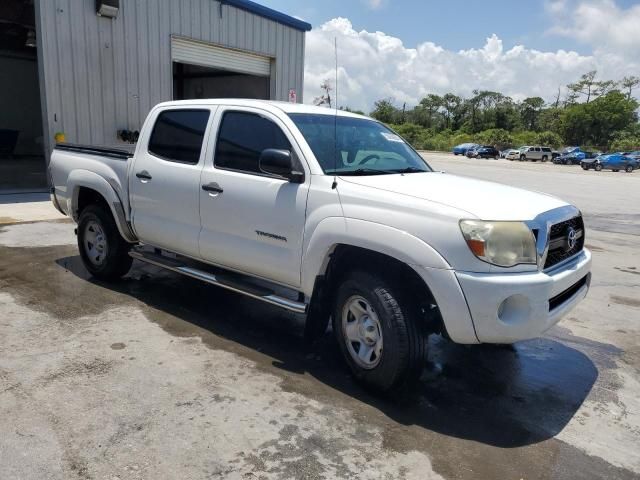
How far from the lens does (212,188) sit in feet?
15.0

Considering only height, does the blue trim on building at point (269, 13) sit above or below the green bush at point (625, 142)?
above

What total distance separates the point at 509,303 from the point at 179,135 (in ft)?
11.0

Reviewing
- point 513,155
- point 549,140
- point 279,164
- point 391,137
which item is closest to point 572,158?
point 513,155

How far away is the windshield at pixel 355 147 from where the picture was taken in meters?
4.20

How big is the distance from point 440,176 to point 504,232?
120 centimetres

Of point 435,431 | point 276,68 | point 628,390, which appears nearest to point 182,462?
point 435,431

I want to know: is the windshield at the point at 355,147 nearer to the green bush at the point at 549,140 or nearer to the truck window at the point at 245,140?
the truck window at the point at 245,140

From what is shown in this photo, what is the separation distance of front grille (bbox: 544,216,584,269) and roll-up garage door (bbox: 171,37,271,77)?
12.2 metres

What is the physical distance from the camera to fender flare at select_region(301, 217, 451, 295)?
11.0 feet

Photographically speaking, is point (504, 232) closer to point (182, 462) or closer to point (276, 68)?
point (182, 462)

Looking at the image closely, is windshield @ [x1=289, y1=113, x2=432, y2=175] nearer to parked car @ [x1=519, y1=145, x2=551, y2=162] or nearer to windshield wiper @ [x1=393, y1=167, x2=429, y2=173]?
windshield wiper @ [x1=393, y1=167, x2=429, y2=173]

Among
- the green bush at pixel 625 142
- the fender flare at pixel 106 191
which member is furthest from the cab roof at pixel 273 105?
the green bush at pixel 625 142

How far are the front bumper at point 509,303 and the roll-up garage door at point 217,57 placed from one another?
41.2 ft

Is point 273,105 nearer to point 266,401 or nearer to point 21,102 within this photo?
point 266,401
